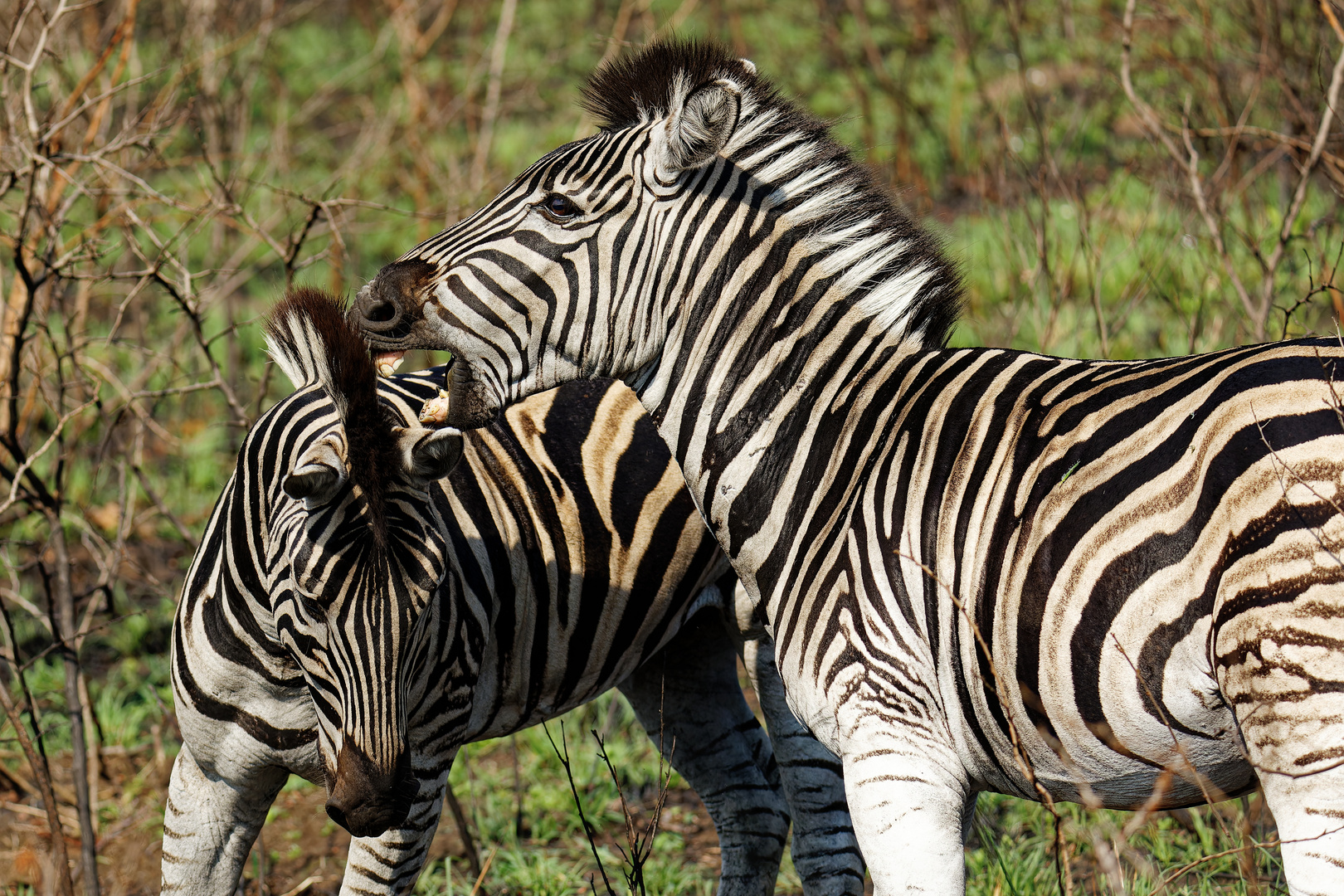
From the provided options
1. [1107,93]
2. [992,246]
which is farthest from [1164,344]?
[1107,93]

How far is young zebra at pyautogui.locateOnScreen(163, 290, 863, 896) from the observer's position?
2705 millimetres

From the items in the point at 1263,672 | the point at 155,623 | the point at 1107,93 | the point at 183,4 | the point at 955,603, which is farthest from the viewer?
the point at 1107,93

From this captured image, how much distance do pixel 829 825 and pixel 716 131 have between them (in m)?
2.27

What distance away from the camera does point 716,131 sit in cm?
287

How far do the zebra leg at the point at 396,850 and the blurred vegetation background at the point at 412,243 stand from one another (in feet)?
2.45

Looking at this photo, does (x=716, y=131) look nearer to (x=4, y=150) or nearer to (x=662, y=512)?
(x=662, y=512)

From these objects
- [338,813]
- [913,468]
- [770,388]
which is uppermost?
[770,388]

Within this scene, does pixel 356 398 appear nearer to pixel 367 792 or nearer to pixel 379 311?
pixel 379 311

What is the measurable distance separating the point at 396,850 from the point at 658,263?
1.68m

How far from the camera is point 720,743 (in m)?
4.27

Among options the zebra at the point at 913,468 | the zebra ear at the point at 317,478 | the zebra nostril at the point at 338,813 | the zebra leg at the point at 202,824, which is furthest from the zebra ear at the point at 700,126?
the zebra leg at the point at 202,824

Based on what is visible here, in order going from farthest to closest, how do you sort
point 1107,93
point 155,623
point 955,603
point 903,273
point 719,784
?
1. point 1107,93
2. point 155,623
3. point 719,784
4. point 903,273
5. point 955,603

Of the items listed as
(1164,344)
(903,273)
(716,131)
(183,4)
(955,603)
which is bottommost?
(955,603)

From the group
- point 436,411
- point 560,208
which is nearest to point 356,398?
point 436,411
